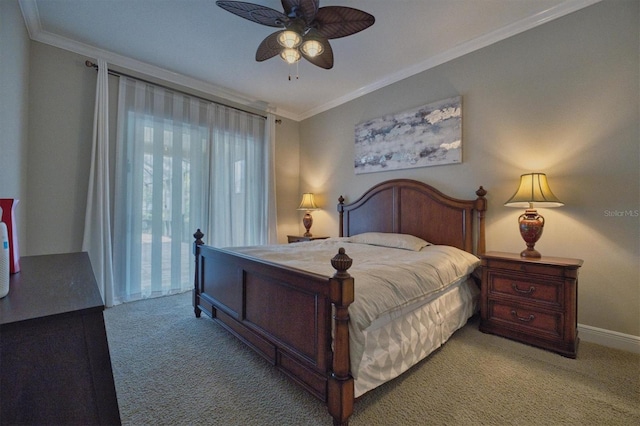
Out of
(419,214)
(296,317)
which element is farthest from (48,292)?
(419,214)

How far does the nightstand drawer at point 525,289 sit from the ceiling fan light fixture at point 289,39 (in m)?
2.48

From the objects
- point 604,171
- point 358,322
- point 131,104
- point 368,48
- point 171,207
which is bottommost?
point 358,322

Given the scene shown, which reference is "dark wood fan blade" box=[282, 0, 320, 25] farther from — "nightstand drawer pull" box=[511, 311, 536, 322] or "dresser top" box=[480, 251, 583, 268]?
"nightstand drawer pull" box=[511, 311, 536, 322]

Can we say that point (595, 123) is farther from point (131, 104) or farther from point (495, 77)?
point (131, 104)

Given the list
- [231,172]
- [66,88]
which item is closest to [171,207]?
[231,172]

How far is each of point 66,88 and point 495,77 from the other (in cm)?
444

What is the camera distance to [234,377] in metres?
1.78

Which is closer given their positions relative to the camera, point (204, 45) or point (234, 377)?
point (234, 377)

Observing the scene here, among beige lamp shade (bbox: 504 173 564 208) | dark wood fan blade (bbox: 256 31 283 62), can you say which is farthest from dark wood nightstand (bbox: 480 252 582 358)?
dark wood fan blade (bbox: 256 31 283 62)

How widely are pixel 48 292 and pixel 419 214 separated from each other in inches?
123

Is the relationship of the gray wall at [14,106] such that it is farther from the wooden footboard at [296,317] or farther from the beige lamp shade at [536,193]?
the beige lamp shade at [536,193]

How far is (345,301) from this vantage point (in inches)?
51.8

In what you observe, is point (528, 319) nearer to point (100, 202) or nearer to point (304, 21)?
point (304, 21)

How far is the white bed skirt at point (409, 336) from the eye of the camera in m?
1.47
